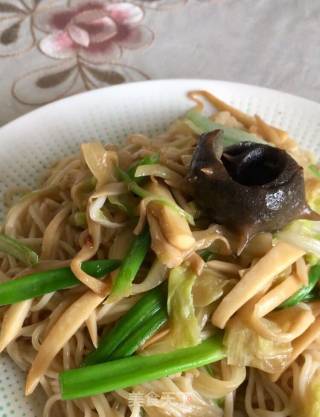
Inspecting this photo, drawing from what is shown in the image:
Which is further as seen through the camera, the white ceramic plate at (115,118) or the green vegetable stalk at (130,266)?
the white ceramic plate at (115,118)

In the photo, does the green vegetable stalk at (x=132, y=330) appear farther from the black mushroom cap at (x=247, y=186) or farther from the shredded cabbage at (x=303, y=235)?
the shredded cabbage at (x=303, y=235)

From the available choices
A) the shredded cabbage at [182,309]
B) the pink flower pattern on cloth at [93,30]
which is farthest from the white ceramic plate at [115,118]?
the shredded cabbage at [182,309]

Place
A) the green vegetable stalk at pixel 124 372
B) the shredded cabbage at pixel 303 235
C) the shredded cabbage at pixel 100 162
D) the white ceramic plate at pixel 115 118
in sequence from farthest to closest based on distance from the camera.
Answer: the white ceramic plate at pixel 115 118 → the shredded cabbage at pixel 100 162 → the shredded cabbage at pixel 303 235 → the green vegetable stalk at pixel 124 372

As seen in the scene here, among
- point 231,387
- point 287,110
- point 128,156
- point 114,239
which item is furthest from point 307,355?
point 287,110

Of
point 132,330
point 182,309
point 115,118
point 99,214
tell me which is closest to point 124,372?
point 132,330

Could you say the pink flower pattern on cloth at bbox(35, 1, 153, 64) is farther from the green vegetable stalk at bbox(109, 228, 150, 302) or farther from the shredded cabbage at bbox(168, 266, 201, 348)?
the shredded cabbage at bbox(168, 266, 201, 348)

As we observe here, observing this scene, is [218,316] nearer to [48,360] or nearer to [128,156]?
[48,360]

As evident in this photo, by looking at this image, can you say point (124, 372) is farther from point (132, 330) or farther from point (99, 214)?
point (99, 214)

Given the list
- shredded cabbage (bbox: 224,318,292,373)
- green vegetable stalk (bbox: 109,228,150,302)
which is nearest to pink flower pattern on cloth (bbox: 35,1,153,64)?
green vegetable stalk (bbox: 109,228,150,302)
